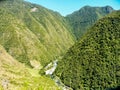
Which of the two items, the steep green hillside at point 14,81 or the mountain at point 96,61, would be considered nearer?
the steep green hillside at point 14,81

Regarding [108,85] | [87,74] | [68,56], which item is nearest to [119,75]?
[108,85]

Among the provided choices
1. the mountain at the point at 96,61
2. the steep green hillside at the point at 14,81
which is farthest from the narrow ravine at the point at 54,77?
the steep green hillside at the point at 14,81

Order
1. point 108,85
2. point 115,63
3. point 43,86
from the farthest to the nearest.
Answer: point 115,63 < point 108,85 < point 43,86

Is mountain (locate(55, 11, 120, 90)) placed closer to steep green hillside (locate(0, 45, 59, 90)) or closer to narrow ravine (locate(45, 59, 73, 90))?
narrow ravine (locate(45, 59, 73, 90))

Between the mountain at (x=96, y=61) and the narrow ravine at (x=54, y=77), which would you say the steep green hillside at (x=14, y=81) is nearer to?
the narrow ravine at (x=54, y=77)

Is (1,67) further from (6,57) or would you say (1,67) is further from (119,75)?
(119,75)

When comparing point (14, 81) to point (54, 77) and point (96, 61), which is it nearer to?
point (54, 77)

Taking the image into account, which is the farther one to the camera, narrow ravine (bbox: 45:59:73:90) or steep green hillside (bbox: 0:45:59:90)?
narrow ravine (bbox: 45:59:73:90)

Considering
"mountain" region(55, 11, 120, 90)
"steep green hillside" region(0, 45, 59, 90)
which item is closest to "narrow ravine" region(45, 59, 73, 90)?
"mountain" region(55, 11, 120, 90)
